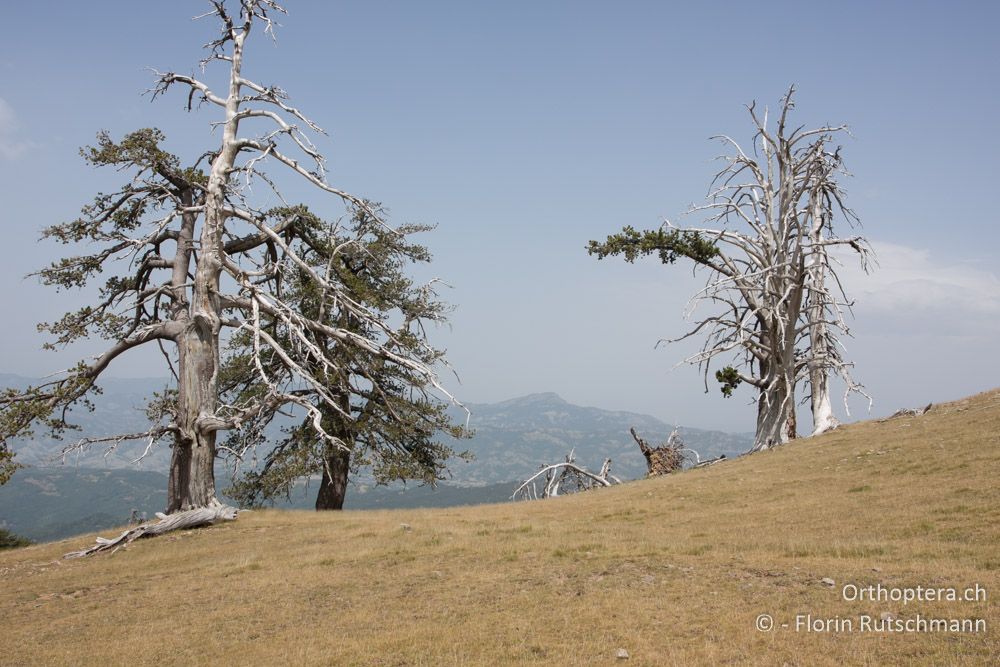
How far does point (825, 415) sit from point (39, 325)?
31.6m

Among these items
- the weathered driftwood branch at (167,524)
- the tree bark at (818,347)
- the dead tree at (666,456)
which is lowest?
the weathered driftwood branch at (167,524)

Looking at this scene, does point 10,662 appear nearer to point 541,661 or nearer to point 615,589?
point 541,661

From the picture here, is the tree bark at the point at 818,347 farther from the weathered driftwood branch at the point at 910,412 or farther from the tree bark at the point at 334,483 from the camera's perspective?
the tree bark at the point at 334,483

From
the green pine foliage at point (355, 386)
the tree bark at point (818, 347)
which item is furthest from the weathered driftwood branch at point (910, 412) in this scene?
the green pine foliage at point (355, 386)

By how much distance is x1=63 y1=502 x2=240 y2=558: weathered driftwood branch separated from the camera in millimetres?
17703

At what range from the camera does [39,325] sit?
21.0 metres

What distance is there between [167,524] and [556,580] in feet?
42.3

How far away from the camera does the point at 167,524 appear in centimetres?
1922

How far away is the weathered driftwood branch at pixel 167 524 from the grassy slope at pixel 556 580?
507mm

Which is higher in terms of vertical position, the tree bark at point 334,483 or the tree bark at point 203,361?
the tree bark at point 203,361

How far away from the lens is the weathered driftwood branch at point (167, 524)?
1770cm

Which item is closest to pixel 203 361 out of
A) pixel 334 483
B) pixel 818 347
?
pixel 334 483

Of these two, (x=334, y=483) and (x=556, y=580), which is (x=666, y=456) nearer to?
(x=334, y=483)

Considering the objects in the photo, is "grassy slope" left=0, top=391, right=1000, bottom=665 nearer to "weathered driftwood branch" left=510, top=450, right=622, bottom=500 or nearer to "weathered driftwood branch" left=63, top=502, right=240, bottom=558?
"weathered driftwood branch" left=63, top=502, right=240, bottom=558
